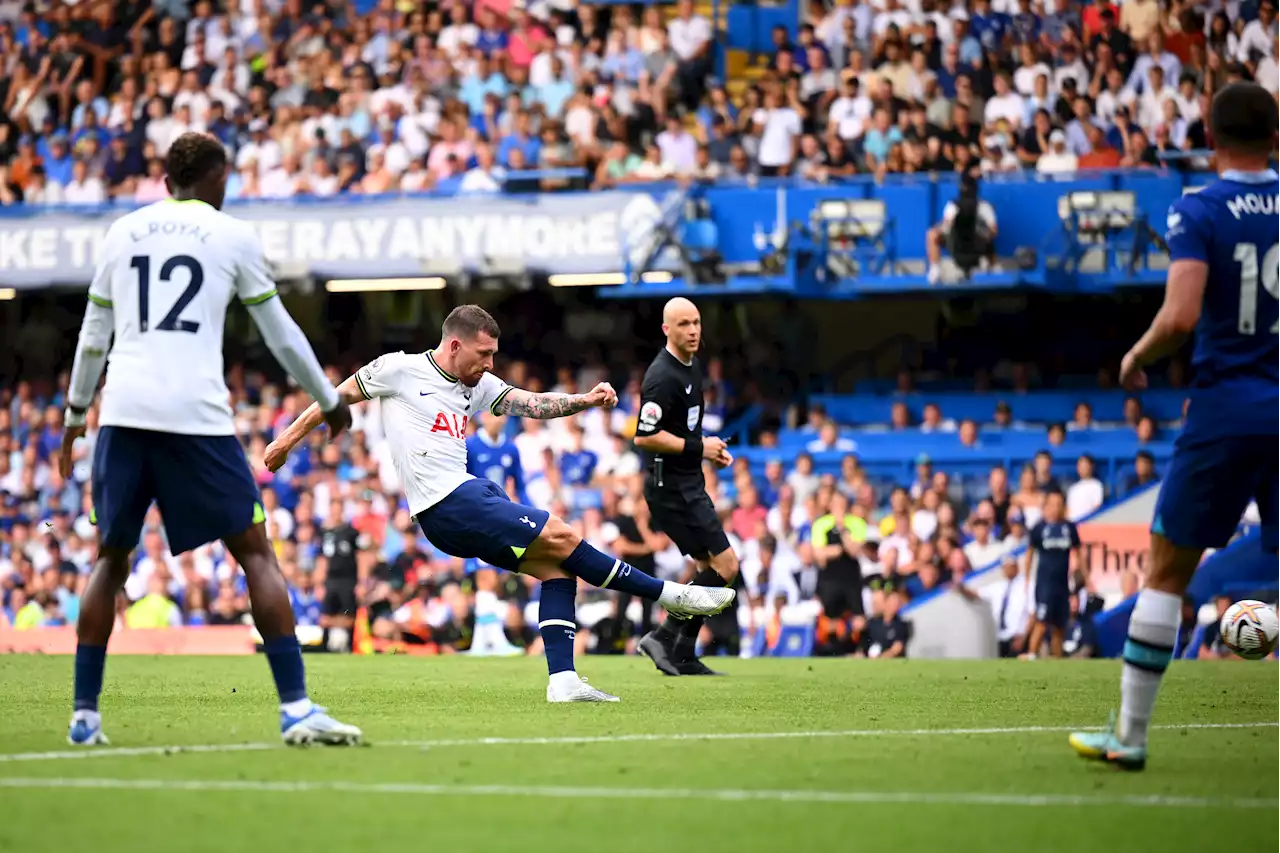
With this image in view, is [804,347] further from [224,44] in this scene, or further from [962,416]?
[224,44]

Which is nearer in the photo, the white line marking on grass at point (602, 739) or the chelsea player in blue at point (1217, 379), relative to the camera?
the chelsea player in blue at point (1217, 379)

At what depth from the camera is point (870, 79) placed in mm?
24438

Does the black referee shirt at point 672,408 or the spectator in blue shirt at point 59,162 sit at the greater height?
the spectator in blue shirt at point 59,162

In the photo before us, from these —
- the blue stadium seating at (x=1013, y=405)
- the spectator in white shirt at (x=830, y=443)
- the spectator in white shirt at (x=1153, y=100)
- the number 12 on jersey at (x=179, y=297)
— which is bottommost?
the spectator in white shirt at (x=830, y=443)

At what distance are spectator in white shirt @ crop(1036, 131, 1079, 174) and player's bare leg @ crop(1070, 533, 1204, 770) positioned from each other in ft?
53.1

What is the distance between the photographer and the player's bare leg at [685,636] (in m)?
14.0

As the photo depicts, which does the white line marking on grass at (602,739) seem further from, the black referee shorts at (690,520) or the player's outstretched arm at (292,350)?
the black referee shorts at (690,520)

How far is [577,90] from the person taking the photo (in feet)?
85.8

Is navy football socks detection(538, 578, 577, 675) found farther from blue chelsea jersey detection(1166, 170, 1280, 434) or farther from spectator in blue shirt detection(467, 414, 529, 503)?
spectator in blue shirt detection(467, 414, 529, 503)

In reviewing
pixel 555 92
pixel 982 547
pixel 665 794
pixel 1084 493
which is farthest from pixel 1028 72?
pixel 665 794

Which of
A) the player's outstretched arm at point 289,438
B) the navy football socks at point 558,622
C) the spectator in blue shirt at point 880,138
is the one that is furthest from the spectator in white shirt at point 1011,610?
the player's outstretched arm at point 289,438

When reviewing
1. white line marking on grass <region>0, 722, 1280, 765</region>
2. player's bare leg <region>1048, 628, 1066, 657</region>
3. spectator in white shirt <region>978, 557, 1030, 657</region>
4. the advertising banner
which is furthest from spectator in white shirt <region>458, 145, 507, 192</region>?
white line marking on grass <region>0, 722, 1280, 765</region>

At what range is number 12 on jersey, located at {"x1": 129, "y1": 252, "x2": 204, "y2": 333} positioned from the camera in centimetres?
751

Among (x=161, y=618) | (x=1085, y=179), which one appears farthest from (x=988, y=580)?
(x=161, y=618)
